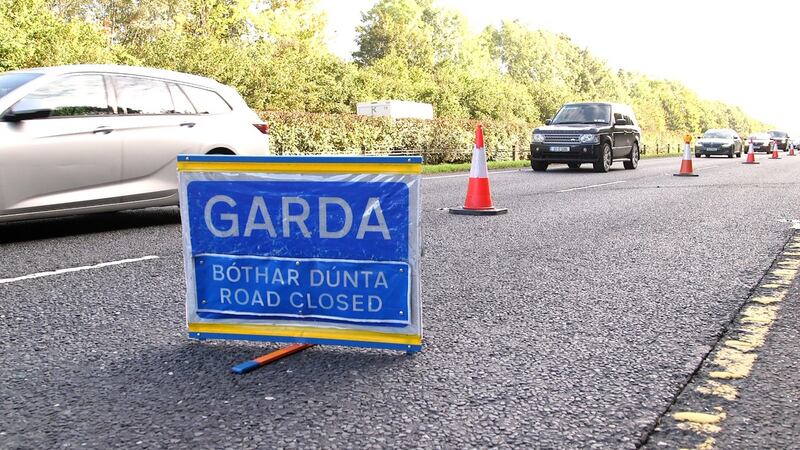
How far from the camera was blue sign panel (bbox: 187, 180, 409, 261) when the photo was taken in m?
3.67

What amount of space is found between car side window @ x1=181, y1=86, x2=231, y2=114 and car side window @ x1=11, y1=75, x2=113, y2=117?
1.00m

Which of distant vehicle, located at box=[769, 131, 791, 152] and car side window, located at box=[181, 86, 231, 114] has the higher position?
car side window, located at box=[181, 86, 231, 114]

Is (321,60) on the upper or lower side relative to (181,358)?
upper

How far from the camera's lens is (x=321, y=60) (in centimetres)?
3600

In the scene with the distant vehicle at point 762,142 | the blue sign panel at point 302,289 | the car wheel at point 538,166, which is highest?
the blue sign panel at point 302,289

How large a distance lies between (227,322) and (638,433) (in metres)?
2.03

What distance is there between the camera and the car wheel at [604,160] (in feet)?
65.8

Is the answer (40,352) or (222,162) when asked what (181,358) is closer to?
(40,352)

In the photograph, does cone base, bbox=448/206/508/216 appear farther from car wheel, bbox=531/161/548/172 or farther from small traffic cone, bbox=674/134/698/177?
car wheel, bbox=531/161/548/172

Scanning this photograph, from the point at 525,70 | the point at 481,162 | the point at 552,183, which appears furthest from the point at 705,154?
the point at 525,70

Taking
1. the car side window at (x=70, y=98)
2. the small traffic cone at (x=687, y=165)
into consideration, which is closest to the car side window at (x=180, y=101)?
the car side window at (x=70, y=98)

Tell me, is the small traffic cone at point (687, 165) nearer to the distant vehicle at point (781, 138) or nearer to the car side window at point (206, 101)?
the car side window at point (206, 101)

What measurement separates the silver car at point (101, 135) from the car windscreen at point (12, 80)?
0.01 metres

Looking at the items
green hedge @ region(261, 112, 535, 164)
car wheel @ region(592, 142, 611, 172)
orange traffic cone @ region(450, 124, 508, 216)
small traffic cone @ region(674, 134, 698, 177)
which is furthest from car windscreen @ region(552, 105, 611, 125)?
orange traffic cone @ region(450, 124, 508, 216)
